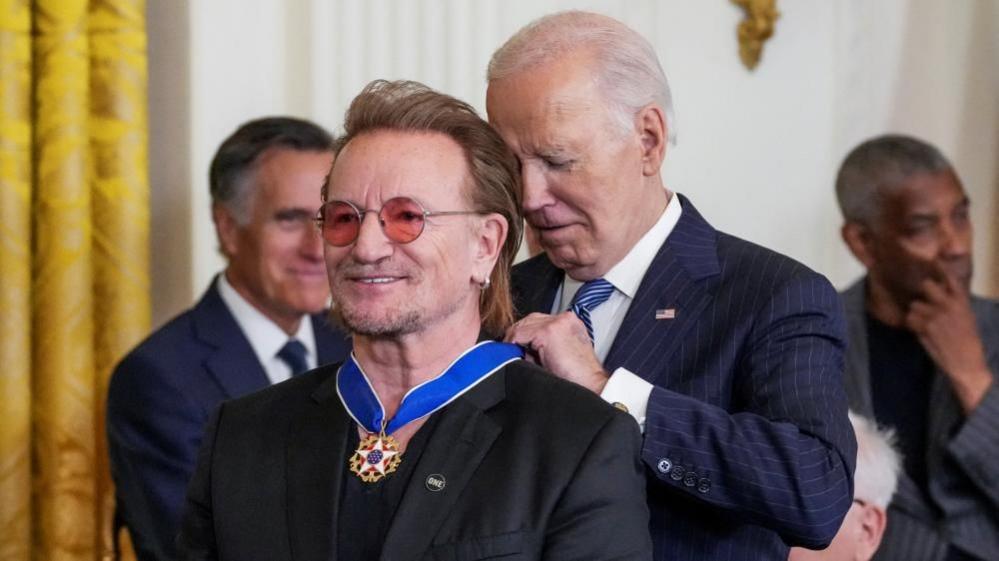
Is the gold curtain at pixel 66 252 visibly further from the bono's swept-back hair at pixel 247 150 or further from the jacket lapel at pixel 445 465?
the jacket lapel at pixel 445 465

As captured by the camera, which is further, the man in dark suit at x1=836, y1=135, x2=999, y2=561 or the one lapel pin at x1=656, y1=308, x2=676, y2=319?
the man in dark suit at x1=836, y1=135, x2=999, y2=561

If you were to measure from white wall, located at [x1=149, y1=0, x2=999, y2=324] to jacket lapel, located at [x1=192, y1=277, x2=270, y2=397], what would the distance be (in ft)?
1.17

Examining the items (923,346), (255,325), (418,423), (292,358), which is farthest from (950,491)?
(418,423)

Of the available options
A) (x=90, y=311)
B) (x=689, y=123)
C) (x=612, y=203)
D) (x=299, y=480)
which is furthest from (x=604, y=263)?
(x=689, y=123)

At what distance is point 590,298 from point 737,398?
Answer: 0.30m

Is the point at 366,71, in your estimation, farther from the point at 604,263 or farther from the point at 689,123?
the point at 604,263

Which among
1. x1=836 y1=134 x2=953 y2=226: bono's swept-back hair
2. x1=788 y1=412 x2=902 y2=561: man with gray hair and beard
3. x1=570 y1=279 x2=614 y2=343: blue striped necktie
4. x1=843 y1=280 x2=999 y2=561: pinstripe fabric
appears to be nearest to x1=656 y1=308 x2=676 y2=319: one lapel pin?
x1=570 y1=279 x2=614 y2=343: blue striped necktie

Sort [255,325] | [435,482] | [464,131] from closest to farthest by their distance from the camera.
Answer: [435,482] → [464,131] → [255,325]

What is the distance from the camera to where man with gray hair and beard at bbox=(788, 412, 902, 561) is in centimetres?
305

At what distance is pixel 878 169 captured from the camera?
446 cm

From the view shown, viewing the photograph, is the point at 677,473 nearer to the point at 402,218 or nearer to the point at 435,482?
the point at 435,482

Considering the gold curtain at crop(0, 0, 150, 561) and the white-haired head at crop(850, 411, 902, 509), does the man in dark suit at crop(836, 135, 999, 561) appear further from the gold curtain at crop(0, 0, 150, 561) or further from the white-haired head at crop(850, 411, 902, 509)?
the gold curtain at crop(0, 0, 150, 561)

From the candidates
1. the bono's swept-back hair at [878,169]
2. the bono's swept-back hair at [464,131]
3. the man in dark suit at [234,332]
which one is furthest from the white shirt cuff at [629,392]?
the bono's swept-back hair at [878,169]

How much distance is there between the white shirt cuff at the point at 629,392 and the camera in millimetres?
2330
